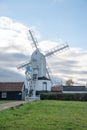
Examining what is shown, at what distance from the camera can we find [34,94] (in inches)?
3187

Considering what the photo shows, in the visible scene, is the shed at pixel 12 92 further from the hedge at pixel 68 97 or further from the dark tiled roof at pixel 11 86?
the hedge at pixel 68 97

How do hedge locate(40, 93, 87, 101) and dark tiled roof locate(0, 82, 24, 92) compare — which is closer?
hedge locate(40, 93, 87, 101)

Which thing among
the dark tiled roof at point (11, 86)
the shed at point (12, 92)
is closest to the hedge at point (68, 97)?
the shed at point (12, 92)

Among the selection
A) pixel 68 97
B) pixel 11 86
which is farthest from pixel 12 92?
pixel 68 97

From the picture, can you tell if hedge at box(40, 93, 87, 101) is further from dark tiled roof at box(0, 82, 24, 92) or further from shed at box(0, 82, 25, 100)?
dark tiled roof at box(0, 82, 24, 92)

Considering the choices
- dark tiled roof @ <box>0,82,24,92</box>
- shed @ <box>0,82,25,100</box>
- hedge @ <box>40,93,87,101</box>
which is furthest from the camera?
dark tiled roof @ <box>0,82,24,92</box>

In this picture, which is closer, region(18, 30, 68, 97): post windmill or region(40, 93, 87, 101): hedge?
region(40, 93, 87, 101): hedge

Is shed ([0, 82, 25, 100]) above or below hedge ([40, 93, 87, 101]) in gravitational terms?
above

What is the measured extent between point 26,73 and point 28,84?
103 inches

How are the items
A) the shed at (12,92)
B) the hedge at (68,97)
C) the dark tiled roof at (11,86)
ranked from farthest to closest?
the dark tiled roof at (11,86) → the shed at (12,92) → the hedge at (68,97)

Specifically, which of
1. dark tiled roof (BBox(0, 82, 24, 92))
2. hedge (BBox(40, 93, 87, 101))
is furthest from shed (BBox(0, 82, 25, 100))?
hedge (BBox(40, 93, 87, 101))

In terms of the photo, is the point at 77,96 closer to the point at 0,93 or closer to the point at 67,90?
the point at 0,93

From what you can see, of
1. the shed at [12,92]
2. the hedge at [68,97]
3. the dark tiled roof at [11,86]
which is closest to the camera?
the hedge at [68,97]

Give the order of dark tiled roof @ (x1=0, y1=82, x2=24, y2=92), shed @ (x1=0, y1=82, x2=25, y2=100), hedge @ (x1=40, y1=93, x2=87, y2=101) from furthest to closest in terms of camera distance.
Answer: dark tiled roof @ (x1=0, y1=82, x2=24, y2=92) → shed @ (x1=0, y1=82, x2=25, y2=100) → hedge @ (x1=40, y1=93, x2=87, y2=101)
